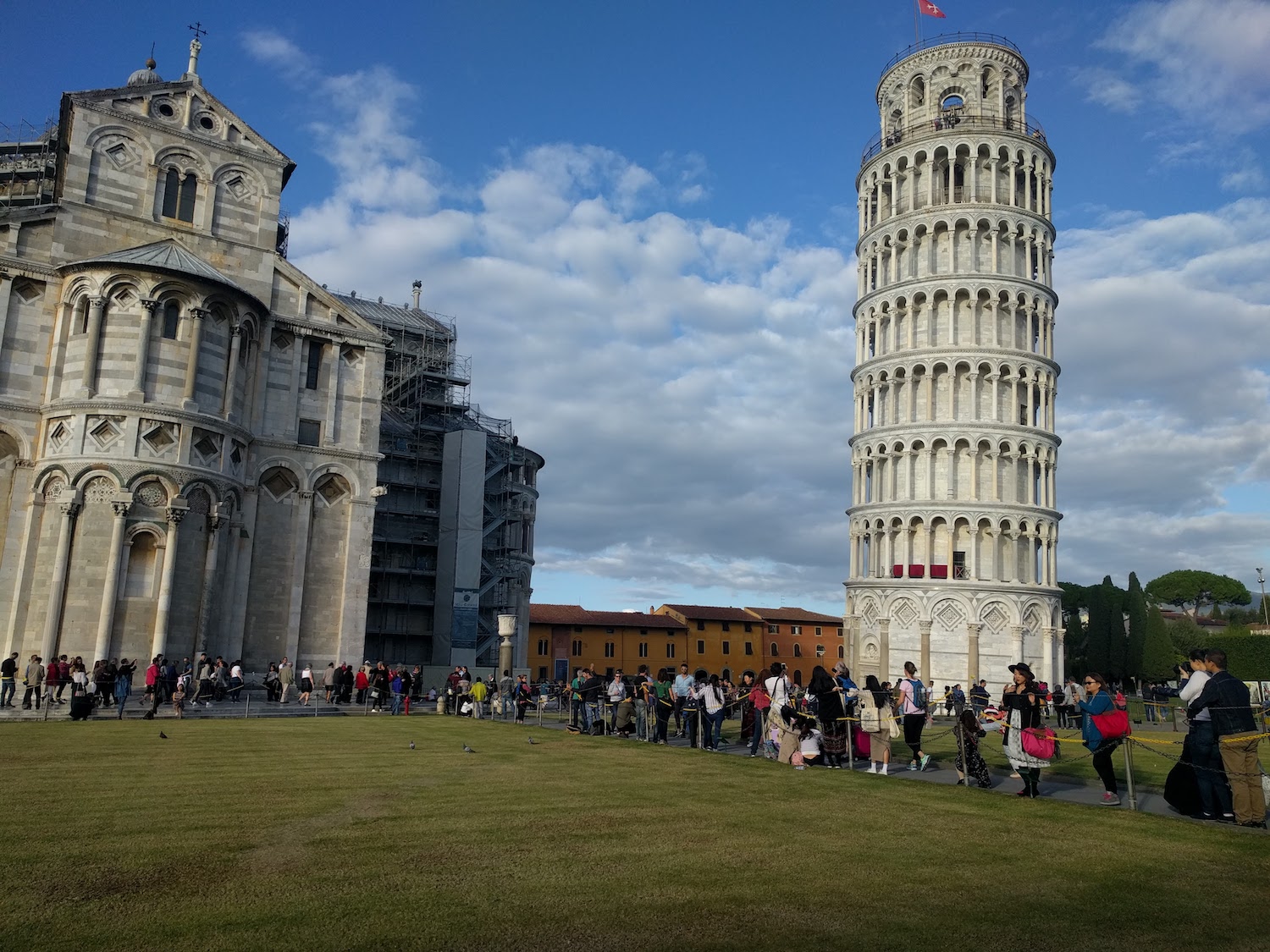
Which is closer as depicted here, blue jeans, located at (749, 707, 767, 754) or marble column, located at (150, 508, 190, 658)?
blue jeans, located at (749, 707, 767, 754)

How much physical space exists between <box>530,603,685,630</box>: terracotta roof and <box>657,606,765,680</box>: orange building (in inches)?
68.3

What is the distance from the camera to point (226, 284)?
34.3 m

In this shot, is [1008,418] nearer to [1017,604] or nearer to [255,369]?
[1017,604]

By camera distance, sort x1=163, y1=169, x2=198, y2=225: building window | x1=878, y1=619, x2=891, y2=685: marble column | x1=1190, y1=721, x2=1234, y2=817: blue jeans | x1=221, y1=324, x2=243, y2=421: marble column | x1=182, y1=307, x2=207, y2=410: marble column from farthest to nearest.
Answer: x1=878, y1=619, x2=891, y2=685: marble column
x1=163, y1=169, x2=198, y2=225: building window
x1=221, y1=324, x2=243, y2=421: marble column
x1=182, y1=307, x2=207, y2=410: marble column
x1=1190, y1=721, x2=1234, y2=817: blue jeans

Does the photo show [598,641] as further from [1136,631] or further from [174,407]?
[174,407]

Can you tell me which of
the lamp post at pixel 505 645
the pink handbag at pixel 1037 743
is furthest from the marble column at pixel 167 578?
the pink handbag at pixel 1037 743

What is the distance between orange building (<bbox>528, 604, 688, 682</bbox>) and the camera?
90.2 m

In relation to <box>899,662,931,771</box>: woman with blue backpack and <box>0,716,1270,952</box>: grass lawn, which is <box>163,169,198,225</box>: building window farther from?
<box>899,662,931,771</box>: woman with blue backpack

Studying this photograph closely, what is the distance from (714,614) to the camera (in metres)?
98.9

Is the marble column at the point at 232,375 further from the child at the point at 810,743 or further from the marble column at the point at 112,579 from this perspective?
the child at the point at 810,743

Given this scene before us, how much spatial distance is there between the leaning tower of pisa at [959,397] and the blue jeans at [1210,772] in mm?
43423

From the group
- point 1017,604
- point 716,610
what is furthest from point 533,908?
point 716,610

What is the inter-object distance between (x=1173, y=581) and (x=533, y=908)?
144m

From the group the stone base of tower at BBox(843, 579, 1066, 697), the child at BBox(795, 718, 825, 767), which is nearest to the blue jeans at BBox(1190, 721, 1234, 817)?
the child at BBox(795, 718, 825, 767)
